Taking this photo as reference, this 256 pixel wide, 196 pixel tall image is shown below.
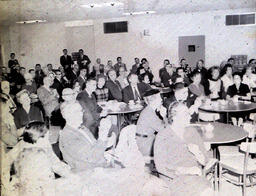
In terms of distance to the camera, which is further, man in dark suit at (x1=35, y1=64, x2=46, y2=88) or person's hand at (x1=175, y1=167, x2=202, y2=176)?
man in dark suit at (x1=35, y1=64, x2=46, y2=88)

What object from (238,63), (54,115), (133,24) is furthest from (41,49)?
(238,63)

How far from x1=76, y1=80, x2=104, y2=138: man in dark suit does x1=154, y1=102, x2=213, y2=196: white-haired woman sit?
137cm

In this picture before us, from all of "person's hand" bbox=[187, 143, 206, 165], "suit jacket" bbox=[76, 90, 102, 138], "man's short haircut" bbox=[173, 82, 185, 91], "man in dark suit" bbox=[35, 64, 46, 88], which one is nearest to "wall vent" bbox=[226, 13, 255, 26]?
"man's short haircut" bbox=[173, 82, 185, 91]

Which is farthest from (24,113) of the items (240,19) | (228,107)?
(240,19)

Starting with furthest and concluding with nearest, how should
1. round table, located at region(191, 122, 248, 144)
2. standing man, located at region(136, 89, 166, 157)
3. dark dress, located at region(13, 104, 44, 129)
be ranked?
1. dark dress, located at region(13, 104, 44, 129)
2. standing man, located at region(136, 89, 166, 157)
3. round table, located at region(191, 122, 248, 144)

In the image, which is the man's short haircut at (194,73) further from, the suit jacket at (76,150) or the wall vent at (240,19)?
the suit jacket at (76,150)

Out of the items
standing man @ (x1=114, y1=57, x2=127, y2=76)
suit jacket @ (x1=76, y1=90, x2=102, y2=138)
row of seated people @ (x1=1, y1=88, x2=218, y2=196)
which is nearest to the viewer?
row of seated people @ (x1=1, y1=88, x2=218, y2=196)

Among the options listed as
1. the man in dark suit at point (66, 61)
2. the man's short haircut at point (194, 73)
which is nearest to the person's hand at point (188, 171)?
the man's short haircut at point (194, 73)

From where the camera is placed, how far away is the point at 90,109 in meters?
2.99

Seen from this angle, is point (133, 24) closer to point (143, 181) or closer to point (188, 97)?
point (188, 97)

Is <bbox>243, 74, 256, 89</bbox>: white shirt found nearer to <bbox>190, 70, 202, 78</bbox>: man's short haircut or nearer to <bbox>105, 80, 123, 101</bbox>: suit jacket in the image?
<bbox>190, 70, 202, 78</bbox>: man's short haircut

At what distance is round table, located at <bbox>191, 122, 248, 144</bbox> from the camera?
2027mm

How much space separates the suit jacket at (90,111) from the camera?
115 inches

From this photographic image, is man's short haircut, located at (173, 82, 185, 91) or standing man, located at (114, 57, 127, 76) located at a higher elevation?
standing man, located at (114, 57, 127, 76)
